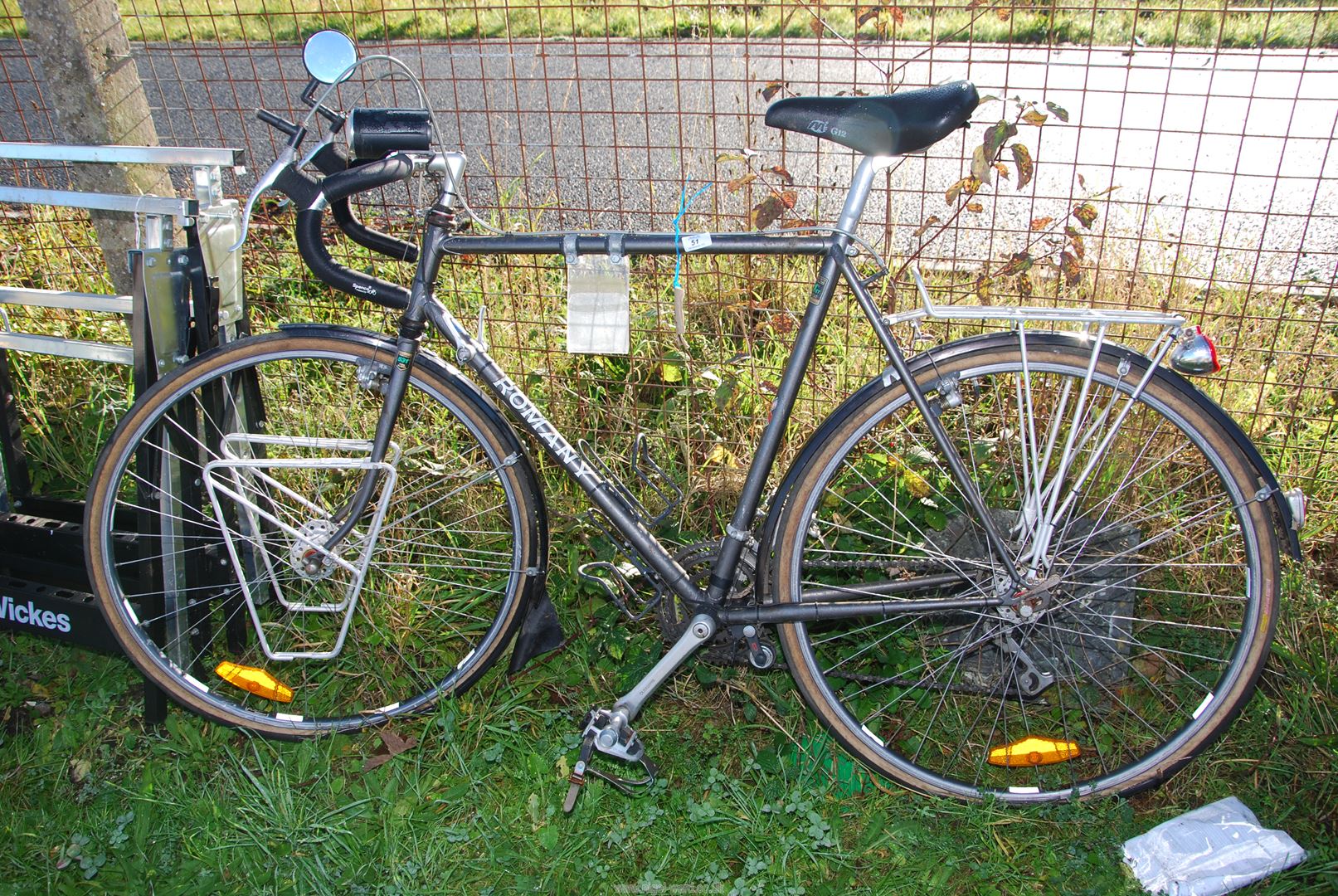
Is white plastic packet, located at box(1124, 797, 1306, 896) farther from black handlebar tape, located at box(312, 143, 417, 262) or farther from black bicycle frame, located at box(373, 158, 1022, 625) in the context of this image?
black handlebar tape, located at box(312, 143, 417, 262)

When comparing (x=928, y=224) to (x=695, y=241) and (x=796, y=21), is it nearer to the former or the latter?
(x=695, y=241)

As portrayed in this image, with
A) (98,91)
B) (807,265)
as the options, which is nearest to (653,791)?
(807,265)

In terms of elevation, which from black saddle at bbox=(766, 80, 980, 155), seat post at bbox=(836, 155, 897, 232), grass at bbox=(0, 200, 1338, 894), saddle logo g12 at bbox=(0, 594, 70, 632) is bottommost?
grass at bbox=(0, 200, 1338, 894)

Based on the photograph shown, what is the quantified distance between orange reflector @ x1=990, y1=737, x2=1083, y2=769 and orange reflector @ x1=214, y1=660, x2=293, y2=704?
203 centimetres

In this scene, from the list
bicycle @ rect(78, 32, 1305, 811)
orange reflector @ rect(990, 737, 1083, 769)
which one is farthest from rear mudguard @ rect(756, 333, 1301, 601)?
orange reflector @ rect(990, 737, 1083, 769)

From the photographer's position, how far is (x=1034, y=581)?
2.42 metres

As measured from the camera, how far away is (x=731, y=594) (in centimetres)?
267

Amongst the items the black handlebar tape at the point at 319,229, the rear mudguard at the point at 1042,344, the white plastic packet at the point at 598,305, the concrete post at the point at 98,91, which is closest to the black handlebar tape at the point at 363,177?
the black handlebar tape at the point at 319,229

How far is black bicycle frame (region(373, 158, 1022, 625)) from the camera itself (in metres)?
2.32

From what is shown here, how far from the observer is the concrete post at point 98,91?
3105 mm

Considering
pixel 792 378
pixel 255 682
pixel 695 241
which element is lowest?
pixel 255 682

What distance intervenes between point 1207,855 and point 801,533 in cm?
123

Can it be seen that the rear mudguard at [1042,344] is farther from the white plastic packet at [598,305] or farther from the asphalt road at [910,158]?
the asphalt road at [910,158]

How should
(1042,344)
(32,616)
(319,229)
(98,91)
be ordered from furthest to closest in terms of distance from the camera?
(98,91), (32,616), (319,229), (1042,344)
